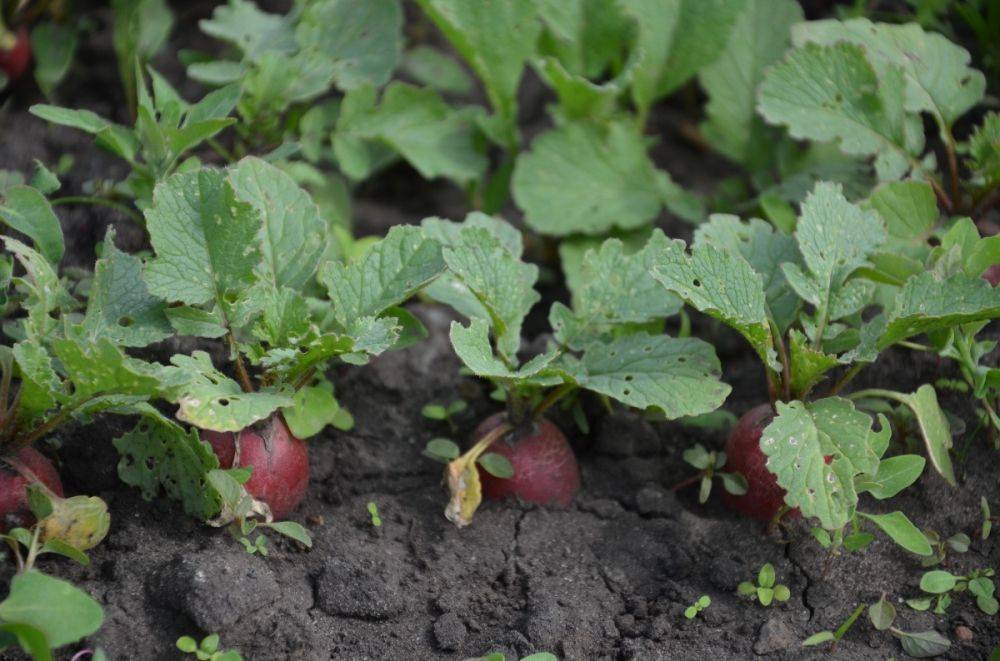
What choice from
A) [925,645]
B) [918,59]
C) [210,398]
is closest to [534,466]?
[210,398]

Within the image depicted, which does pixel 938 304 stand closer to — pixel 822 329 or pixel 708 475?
pixel 822 329

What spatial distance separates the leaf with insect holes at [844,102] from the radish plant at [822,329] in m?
0.24

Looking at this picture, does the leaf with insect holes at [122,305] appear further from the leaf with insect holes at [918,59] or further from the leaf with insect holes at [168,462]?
the leaf with insect holes at [918,59]

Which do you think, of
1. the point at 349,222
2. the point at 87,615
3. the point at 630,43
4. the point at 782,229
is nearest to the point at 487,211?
the point at 349,222

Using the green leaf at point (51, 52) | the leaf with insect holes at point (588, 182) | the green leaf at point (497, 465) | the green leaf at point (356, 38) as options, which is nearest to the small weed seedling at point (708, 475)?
the green leaf at point (497, 465)

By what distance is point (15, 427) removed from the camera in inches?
70.3

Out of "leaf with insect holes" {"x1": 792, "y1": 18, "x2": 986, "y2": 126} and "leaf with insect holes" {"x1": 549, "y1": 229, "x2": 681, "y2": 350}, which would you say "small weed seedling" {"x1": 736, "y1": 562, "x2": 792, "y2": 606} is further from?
"leaf with insect holes" {"x1": 792, "y1": 18, "x2": 986, "y2": 126}

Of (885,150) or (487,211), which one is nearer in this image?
(885,150)

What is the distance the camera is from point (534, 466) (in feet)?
6.71

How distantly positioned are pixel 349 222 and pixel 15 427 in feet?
3.57

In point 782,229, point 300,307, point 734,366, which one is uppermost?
point 300,307

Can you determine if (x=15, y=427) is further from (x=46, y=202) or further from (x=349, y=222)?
(x=349, y=222)

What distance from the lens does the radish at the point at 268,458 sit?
74.1 inches

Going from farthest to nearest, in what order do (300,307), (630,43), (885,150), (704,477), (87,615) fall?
1. (630,43)
2. (885,150)
3. (704,477)
4. (300,307)
5. (87,615)
